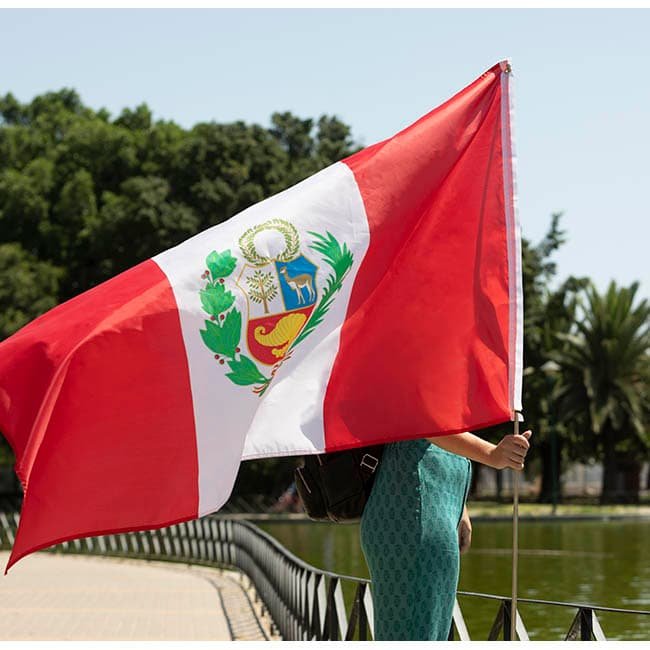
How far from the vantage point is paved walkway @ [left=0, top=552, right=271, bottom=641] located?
13391mm

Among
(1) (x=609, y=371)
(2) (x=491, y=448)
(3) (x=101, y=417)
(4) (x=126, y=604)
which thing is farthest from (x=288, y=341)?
(1) (x=609, y=371)

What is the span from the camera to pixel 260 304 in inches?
201

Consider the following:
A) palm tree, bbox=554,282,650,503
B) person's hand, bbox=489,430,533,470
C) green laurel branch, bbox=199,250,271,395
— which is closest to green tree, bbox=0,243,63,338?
palm tree, bbox=554,282,650,503

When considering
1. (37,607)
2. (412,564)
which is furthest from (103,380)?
(37,607)

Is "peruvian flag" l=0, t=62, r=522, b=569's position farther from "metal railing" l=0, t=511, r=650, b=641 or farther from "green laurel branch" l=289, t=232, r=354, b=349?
"metal railing" l=0, t=511, r=650, b=641

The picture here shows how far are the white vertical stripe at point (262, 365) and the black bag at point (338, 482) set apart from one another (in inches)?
2.9

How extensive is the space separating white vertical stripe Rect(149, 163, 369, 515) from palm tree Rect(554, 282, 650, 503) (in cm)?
5250

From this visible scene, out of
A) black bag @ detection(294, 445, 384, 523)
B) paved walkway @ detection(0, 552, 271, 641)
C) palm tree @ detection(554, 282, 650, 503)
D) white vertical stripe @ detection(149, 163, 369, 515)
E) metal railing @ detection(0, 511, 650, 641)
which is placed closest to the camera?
black bag @ detection(294, 445, 384, 523)

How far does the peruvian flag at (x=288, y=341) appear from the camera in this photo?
478 cm

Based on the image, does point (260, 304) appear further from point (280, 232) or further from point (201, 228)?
point (201, 228)

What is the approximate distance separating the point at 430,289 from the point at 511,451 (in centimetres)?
94

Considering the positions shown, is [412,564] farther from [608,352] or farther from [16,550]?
[608,352]

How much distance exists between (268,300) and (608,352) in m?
54.0

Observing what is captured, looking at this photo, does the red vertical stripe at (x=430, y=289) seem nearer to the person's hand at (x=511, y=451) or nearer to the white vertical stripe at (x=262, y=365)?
the white vertical stripe at (x=262, y=365)
